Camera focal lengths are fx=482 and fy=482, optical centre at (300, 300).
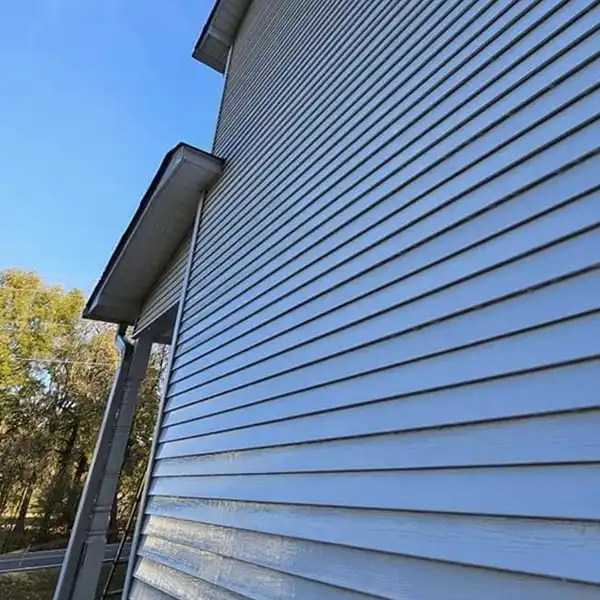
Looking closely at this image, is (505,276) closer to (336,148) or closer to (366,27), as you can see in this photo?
(336,148)

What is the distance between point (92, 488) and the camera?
5.21 metres

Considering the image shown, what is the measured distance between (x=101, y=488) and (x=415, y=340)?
15.6ft

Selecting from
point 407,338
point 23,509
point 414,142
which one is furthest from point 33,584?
point 414,142

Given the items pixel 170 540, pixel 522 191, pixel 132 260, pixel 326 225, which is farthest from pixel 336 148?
pixel 132 260

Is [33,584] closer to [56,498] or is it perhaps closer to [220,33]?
[56,498]

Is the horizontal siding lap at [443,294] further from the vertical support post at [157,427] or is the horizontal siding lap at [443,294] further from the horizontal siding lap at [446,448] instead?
the vertical support post at [157,427]

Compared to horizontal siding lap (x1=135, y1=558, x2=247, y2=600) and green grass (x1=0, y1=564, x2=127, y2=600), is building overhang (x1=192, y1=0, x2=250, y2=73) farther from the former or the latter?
green grass (x1=0, y1=564, x2=127, y2=600)

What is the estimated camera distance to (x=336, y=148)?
2.68 m

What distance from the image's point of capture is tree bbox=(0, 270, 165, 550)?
1761 cm

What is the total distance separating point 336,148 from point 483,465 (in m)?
1.90

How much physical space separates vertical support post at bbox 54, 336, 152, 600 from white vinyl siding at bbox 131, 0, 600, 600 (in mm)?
2162

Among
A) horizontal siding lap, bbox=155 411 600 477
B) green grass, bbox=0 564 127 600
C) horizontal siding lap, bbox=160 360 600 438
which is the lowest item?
green grass, bbox=0 564 127 600

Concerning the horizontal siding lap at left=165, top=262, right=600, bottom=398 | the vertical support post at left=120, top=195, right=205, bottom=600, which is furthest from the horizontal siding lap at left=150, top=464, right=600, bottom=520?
the vertical support post at left=120, top=195, right=205, bottom=600

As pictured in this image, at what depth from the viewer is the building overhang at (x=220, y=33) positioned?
5.55 meters
